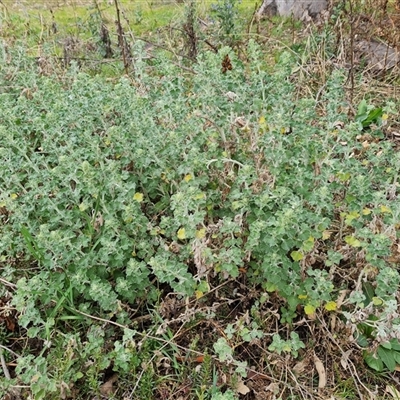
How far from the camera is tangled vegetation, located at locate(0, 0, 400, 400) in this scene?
2066 mm

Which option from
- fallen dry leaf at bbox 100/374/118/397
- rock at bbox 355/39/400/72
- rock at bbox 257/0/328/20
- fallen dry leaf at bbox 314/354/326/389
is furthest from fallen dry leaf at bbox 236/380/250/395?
rock at bbox 257/0/328/20

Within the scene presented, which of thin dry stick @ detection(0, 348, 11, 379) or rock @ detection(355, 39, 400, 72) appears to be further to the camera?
rock @ detection(355, 39, 400, 72)

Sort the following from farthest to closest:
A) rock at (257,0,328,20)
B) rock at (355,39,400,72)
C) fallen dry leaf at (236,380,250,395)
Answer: rock at (257,0,328,20), rock at (355,39,400,72), fallen dry leaf at (236,380,250,395)

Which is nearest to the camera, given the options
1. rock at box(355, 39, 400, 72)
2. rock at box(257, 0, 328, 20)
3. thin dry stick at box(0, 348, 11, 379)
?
thin dry stick at box(0, 348, 11, 379)

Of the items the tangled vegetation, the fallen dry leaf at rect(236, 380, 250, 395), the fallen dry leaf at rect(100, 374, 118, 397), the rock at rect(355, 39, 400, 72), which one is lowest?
the fallen dry leaf at rect(100, 374, 118, 397)

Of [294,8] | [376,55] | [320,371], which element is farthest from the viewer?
[294,8]

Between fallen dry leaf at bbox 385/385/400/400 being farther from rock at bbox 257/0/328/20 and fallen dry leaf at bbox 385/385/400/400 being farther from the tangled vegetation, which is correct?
rock at bbox 257/0/328/20

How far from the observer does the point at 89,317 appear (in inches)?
90.0

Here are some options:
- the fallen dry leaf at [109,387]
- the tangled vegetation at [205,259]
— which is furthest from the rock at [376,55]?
the fallen dry leaf at [109,387]

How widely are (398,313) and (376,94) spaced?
86.5 inches

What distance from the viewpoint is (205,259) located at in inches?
86.1

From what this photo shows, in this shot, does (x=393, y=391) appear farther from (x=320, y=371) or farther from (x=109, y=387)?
(x=109, y=387)

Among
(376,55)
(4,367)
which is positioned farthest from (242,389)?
(376,55)

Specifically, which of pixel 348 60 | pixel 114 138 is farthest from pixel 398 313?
pixel 348 60
